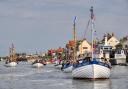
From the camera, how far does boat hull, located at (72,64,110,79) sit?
232 ft

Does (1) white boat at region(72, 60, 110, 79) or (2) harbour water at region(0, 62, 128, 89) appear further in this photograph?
(1) white boat at region(72, 60, 110, 79)

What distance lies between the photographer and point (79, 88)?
59125 mm

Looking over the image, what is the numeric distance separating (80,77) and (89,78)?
2.04 metres

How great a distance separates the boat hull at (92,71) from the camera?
70625 mm

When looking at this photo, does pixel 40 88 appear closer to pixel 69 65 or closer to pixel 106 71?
pixel 106 71

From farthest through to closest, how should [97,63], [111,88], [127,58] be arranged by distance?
[127,58], [97,63], [111,88]

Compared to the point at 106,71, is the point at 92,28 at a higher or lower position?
higher

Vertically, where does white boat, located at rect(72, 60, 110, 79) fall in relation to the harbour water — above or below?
above

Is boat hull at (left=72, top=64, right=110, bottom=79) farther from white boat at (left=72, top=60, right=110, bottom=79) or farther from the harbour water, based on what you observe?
the harbour water

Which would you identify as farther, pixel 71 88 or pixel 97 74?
pixel 97 74

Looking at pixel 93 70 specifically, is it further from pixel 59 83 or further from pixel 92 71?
pixel 59 83

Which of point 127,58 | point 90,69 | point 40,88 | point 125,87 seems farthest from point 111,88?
point 127,58

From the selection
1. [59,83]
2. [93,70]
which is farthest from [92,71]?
[59,83]

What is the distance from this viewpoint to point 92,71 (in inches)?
2793
